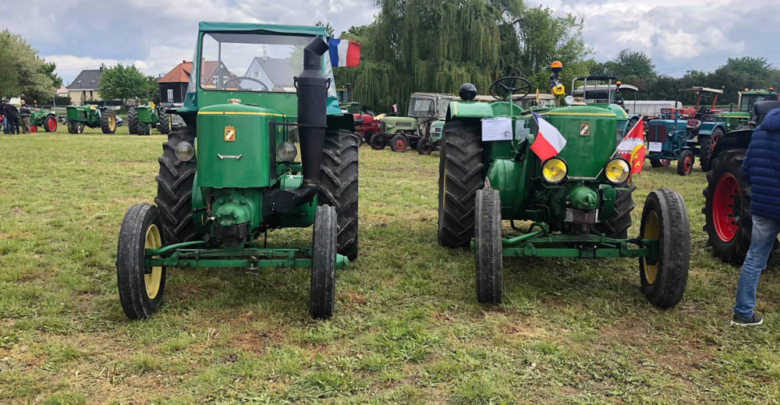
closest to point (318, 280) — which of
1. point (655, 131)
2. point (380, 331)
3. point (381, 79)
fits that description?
point (380, 331)

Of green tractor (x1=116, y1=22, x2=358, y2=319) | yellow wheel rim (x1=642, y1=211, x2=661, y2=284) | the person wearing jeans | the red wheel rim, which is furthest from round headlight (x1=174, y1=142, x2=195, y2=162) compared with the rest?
the red wheel rim

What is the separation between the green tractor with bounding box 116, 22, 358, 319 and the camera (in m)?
3.69

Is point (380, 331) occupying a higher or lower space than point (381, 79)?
lower

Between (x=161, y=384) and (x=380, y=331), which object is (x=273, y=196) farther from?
(x=161, y=384)

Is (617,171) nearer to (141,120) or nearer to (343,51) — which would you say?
(343,51)

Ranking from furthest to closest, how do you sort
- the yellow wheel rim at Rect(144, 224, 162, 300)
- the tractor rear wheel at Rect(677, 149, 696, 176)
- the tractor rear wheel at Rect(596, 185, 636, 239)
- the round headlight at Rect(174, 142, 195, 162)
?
the tractor rear wheel at Rect(677, 149, 696, 176) → the tractor rear wheel at Rect(596, 185, 636, 239) → the round headlight at Rect(174, 142, 195, 162) → the yellow wheel rim at Rect(144, 224, 162, 300)

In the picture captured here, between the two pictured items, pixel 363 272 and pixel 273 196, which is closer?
pixel 273 196

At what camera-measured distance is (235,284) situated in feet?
15.1

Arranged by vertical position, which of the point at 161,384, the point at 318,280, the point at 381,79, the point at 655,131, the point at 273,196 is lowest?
the point at 161,384

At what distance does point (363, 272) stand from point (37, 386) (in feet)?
8.58

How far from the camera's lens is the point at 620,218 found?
508cm

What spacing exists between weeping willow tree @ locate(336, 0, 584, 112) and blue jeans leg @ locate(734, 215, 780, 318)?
19.5 m

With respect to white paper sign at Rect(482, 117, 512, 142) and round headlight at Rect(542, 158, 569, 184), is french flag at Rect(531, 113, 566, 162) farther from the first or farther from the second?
white paper sign at Rect(482, 117, 512, 142)

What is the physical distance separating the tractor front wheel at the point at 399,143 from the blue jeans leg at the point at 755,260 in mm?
14416
